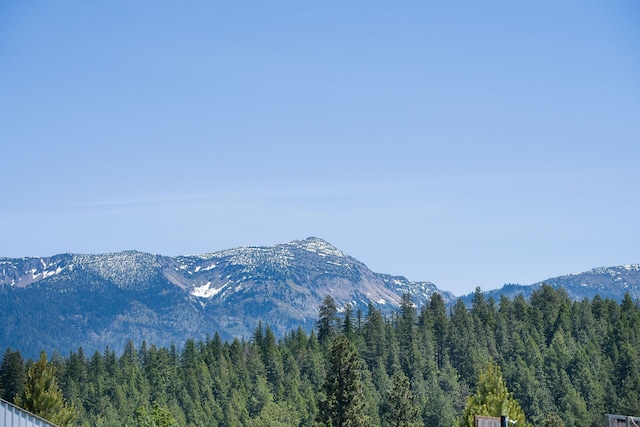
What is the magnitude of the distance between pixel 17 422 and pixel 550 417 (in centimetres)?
10564

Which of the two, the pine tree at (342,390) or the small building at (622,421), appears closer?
the small building at (622,421)

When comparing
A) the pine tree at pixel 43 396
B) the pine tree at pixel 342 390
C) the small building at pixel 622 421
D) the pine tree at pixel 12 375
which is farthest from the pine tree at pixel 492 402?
the pine tree at pixel 12 375

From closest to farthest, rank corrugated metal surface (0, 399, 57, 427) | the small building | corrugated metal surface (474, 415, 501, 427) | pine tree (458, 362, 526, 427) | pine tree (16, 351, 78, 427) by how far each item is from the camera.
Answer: the small building < corrugated metal surface (474, 415, 501, 427) < corrugated metal surface (0, 399, 57, 427) < pine tree (458, 362, 526, 427) < pine tree (16, 351, 78, 427)

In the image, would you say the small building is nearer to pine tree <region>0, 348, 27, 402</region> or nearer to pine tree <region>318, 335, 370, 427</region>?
pine tree <region>318, 335, 370, 427</region>

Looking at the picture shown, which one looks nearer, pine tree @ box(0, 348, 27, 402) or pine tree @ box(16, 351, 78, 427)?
pine tree @ box(16, 351, 78, 427)

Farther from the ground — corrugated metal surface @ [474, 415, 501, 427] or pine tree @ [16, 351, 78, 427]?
corrugated metal surface @ [474, 415, 501, 427]

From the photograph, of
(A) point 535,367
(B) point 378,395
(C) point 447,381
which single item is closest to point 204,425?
(B) point 378,395

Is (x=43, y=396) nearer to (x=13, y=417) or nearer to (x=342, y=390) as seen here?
(x=342, y=390)

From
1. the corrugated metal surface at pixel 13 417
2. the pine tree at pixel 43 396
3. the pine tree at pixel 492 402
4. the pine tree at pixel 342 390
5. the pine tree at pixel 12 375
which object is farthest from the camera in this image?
the pine tree at pixel 12 375

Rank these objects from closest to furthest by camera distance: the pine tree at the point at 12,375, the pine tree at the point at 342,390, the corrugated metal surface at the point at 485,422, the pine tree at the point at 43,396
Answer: the corrugated metal surface at the point at 485,422
the pine tree at the point at 43,396
the pine tree at the point at 342,390
the pine tree at the point at 12,375

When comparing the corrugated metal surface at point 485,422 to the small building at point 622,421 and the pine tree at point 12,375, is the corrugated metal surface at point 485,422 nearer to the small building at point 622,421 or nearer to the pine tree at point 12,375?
the small building at point 622,421

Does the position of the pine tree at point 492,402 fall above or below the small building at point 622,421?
below

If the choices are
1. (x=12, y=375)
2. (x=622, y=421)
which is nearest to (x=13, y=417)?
(x=622, y=421)

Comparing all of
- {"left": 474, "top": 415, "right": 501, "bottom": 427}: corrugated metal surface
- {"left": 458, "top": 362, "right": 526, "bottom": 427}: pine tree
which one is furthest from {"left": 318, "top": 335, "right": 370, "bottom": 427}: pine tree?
{"left": 474, "top": 415, "right": 501, "bottom": 427}: corrugated metal surface
